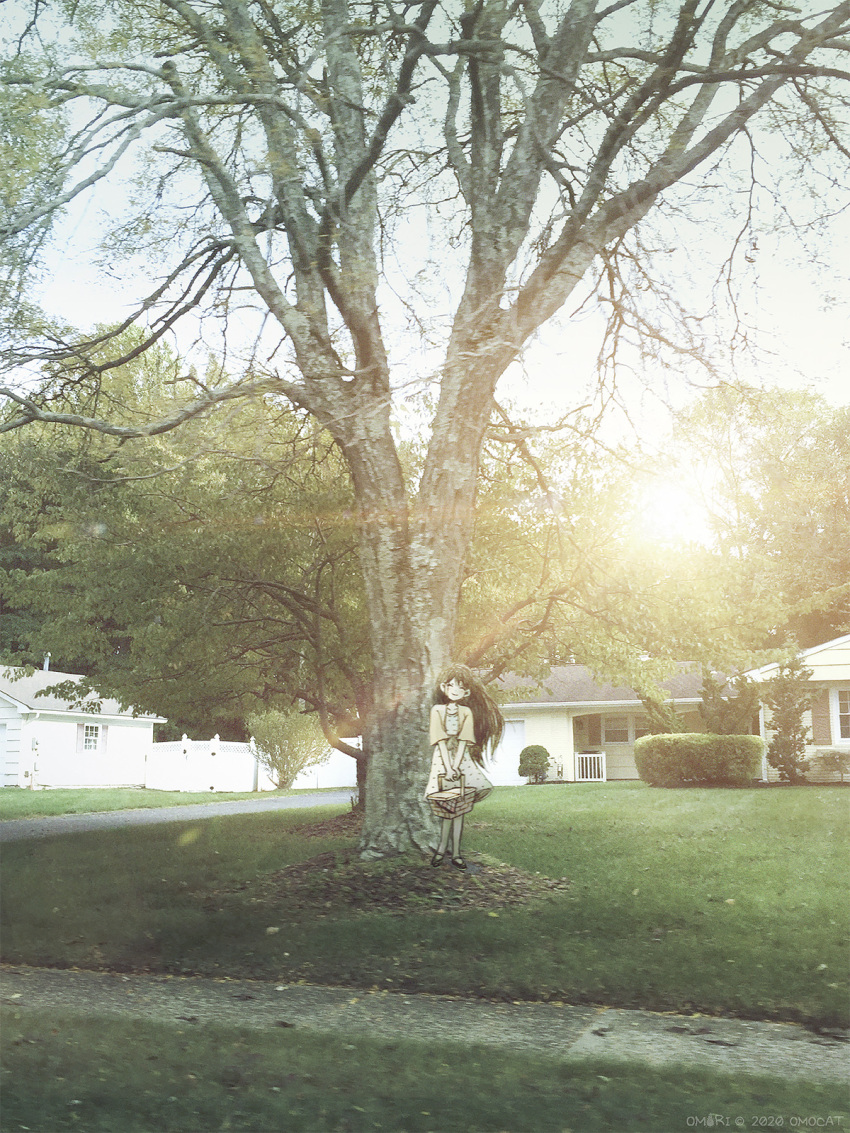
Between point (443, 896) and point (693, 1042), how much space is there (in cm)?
394

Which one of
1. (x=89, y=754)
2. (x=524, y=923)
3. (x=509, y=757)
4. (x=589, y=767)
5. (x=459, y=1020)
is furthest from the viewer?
(x=89, y=754)

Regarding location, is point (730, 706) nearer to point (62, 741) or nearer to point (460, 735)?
point (460, 735)

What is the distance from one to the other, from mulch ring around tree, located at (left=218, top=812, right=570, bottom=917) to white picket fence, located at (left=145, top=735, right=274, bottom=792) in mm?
25436

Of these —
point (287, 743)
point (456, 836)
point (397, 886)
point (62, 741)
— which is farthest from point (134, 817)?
point (456, 836)

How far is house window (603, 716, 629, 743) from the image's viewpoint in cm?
3491

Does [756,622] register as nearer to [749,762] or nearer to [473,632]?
[473,632]

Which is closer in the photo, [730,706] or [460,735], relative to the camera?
[460,735]

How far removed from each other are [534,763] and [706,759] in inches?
313

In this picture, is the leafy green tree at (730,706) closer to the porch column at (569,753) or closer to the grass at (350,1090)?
the porch column at (569,753)

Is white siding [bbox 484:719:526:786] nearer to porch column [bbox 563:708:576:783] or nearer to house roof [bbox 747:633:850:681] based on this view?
porch column [bbox 563:708:576:783]

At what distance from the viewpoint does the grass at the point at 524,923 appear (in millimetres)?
6656

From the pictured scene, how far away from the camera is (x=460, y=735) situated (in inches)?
344

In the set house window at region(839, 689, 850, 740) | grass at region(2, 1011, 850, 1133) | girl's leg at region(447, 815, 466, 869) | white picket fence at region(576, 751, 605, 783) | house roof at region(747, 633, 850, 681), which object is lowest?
white picket fence at region(576, 751, 605, 783)

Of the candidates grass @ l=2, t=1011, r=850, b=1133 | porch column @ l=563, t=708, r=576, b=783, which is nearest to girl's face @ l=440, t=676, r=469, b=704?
grass @ l=2, t=1011, r=850, b=1133
